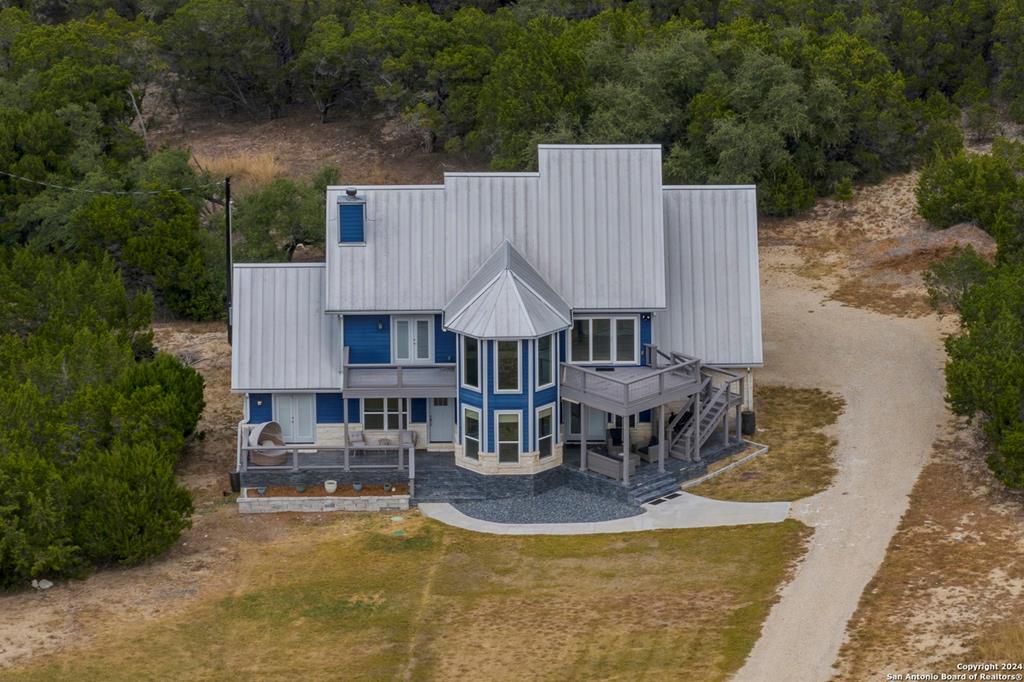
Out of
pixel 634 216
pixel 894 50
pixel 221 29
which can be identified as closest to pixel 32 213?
pixel 221 29

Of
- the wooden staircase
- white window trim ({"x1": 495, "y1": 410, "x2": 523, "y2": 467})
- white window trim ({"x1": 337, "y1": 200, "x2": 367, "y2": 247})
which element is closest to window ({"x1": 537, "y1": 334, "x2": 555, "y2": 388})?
white window trim ({"x1": 495, "y1": 410, "x2": 523, "y2": 467})

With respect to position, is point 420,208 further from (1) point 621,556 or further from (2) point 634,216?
(1) point 621,556

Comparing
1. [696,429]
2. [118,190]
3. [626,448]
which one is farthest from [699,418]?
[118,190]

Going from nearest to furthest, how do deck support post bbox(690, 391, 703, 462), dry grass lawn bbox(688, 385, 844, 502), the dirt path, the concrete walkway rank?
the dirt path < the concrete walkway < dry grass lawn bbox(688, 385, 844, 502) < deck support post bbox(690, 391, 703, 462)

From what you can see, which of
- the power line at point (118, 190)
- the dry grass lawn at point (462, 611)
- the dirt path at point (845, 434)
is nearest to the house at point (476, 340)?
the dry grass lawn at point (462, 611)

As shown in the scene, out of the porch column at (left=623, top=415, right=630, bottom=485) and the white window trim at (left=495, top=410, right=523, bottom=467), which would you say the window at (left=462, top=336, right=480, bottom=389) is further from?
the porch column at (left=623, top=415, right=630, bottom=485)

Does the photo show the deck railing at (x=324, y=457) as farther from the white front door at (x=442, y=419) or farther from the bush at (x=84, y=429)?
the bush at (x=84, y=429)

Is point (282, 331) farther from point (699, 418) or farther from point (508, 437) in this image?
point (699, 418)
